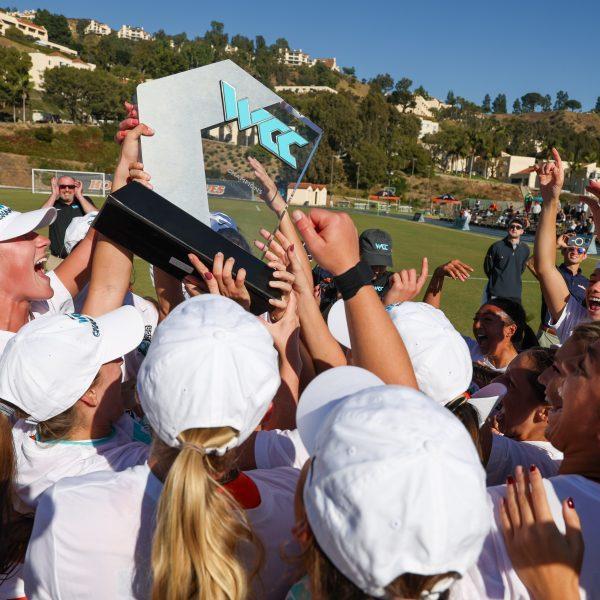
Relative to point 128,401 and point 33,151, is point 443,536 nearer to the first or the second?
point 128,401

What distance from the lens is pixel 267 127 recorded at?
226 cm

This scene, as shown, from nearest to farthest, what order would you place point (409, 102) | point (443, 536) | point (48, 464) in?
point (443, 536), point (48, 464), point (409, 102)

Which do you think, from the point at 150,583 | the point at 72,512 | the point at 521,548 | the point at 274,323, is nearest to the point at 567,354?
the point at 521,548

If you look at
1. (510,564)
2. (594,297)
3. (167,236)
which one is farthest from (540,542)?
(594,297)

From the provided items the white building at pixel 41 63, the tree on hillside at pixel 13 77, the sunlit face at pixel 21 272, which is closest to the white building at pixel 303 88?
the white building at pixel 41 63

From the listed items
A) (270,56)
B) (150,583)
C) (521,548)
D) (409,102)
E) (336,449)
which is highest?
(270,56)

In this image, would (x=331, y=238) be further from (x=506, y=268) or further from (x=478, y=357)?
(x=506, y=268)

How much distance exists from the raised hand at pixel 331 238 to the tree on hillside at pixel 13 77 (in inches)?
3945

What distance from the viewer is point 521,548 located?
1.56 meters

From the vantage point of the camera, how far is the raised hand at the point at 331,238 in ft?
6.47

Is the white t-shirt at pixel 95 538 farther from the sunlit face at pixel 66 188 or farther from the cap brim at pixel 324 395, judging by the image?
the sunlit face at pixel 66 188

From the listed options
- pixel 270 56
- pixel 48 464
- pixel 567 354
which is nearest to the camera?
pixel 48 464

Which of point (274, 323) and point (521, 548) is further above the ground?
point (274, 323)

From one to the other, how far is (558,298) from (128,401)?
10.9ft
